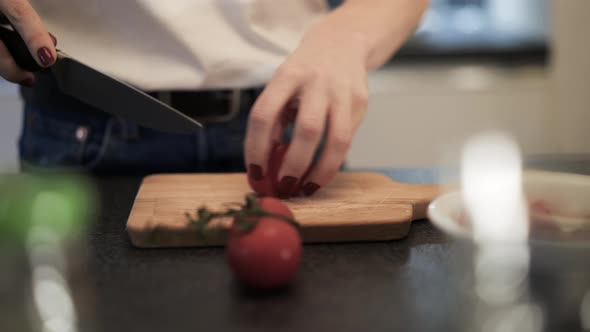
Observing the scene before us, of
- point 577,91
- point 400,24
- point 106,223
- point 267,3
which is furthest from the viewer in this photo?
point 577,91

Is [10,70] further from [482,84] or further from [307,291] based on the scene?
[482,84]

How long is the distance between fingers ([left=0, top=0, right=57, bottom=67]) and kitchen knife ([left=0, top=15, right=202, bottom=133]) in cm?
2

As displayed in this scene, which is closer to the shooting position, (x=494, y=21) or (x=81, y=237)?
(x=81, y=237)

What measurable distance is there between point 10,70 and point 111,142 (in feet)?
0.79

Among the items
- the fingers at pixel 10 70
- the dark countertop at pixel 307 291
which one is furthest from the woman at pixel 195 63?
the dark countertop at pixel 307 291

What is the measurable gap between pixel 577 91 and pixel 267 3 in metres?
1.66

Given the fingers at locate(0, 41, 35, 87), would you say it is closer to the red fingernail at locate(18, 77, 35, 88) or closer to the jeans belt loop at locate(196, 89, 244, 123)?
the red fingernail at locate(18, 77, 35, 88)

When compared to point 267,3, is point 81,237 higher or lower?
lower

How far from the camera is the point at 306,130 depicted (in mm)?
816

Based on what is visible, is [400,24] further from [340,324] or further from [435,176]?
[340,324]

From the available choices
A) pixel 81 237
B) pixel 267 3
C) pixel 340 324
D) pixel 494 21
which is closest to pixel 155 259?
pixel 81 237

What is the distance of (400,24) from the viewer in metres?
1.03

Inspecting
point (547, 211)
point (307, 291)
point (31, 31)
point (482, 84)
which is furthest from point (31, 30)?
point (482, 84)

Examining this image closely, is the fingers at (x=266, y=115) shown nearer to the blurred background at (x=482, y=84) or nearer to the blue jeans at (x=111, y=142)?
the blue jeans at (x=111, y=142)
